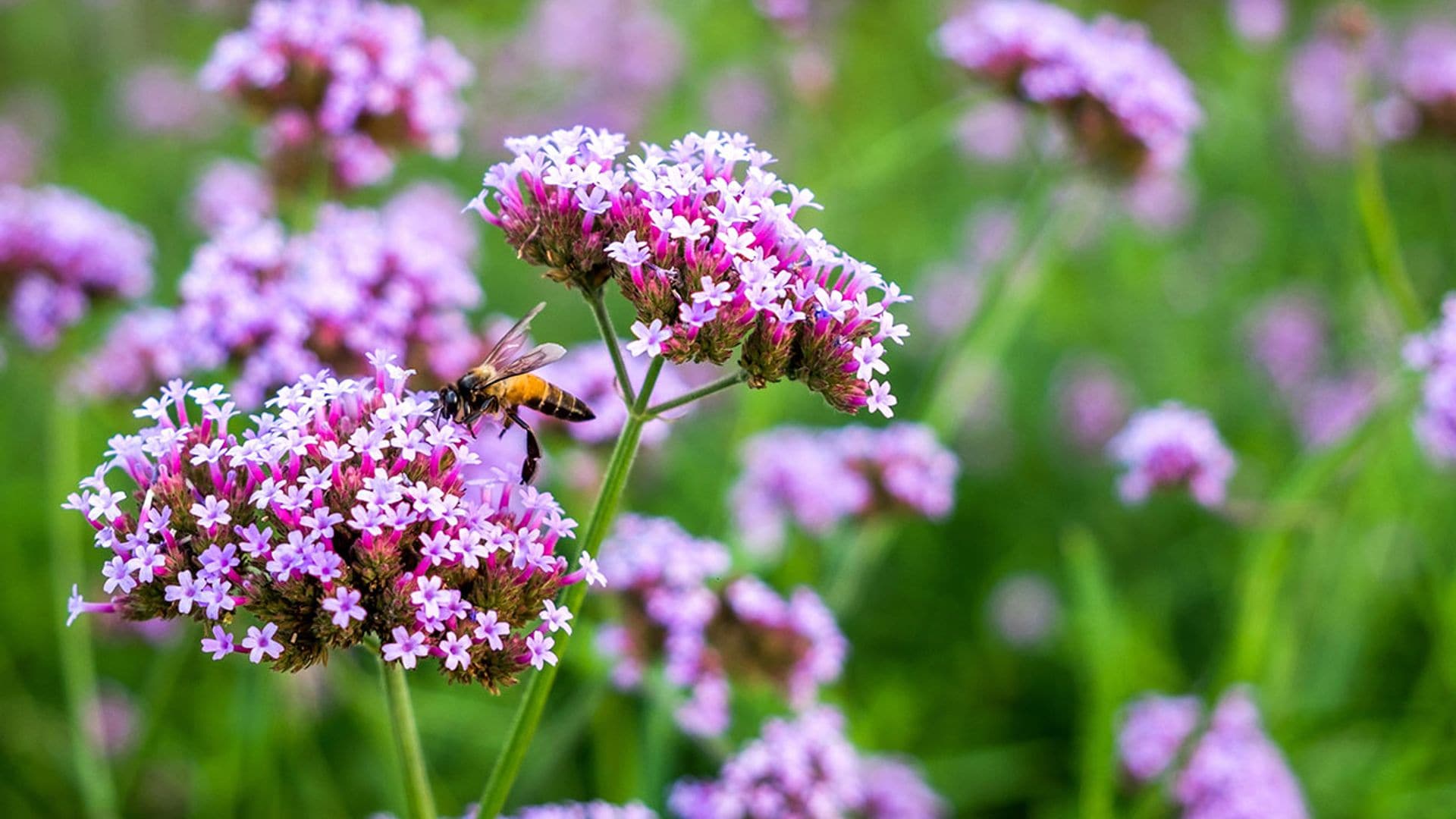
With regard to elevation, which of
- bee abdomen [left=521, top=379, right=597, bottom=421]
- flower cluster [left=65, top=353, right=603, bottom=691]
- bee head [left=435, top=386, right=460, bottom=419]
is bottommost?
flower cluster [left=65, top=353, right=603, bottom=691]

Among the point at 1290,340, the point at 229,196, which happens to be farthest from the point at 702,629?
the point at 1290,340

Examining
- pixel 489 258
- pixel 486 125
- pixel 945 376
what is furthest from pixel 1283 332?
pixel 486 125

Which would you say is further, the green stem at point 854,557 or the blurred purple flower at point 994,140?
the blurred purple flower at point 994,140

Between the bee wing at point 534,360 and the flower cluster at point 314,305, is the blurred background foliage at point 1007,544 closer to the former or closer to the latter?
the flower cluster at point 314,305

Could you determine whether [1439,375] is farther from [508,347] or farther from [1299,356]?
[1299,356]

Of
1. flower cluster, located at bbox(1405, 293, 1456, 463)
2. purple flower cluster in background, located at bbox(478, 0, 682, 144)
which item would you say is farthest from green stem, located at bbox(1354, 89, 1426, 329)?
purple flower cluster in background, located at bbox(478, 0, 682, 144)

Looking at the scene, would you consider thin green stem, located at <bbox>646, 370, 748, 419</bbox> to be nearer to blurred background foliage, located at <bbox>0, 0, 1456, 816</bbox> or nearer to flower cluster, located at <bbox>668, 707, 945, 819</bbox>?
flower cluster, located at <bbox>668, 707, 945, 819</bbox>

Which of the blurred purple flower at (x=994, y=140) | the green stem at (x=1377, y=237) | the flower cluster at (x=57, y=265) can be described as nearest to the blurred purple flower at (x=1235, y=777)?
the green stem at (x=1377, y=237)
